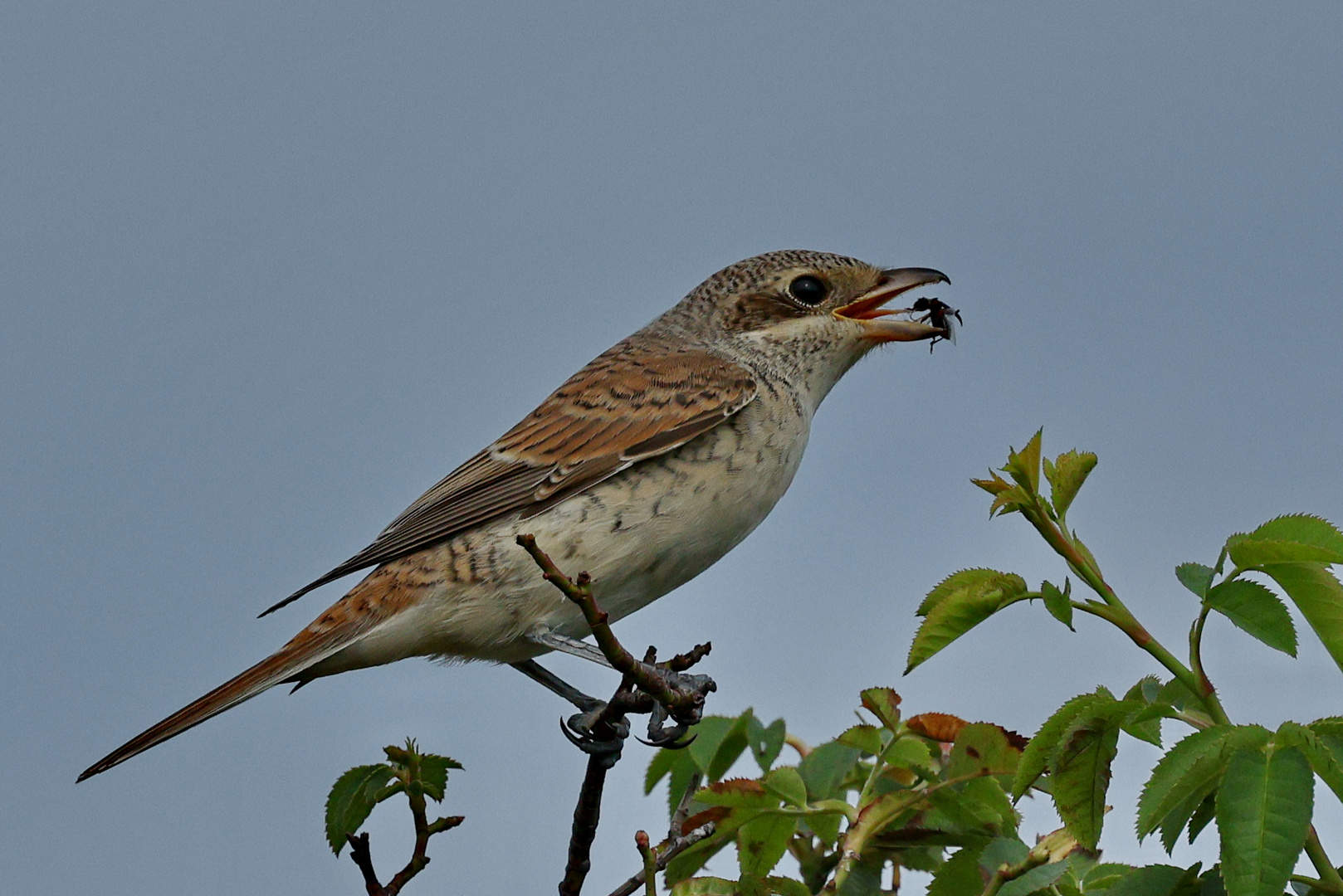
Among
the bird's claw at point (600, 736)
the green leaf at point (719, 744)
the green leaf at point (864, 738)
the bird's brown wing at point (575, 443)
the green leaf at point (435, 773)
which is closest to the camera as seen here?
the green leaf at point (864, 738)

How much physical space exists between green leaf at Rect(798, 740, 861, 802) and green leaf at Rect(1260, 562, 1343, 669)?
0.85 metres

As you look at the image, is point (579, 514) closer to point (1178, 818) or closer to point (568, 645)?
point (568, 645)

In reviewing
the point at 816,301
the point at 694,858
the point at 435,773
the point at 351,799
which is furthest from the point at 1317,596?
the point at 816,301

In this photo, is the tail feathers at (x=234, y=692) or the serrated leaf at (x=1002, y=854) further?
the tail feathers at (x=234, y=692)

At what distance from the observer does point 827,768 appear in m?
2.61

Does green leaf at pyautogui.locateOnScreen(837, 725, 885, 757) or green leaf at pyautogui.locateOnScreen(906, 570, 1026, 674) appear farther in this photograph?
green leaf at pyautogui.locateOnScreen(837, 725, 885, 757)

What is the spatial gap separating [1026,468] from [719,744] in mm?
897

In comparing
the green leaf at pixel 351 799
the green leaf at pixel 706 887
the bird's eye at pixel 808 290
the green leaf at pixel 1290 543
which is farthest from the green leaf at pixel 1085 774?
the bird's eye at pixel 808 290

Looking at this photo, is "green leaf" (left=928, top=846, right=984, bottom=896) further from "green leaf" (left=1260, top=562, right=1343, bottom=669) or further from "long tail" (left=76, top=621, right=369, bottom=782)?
"long tail" (left=76, top=621, right=369, bottom=782)

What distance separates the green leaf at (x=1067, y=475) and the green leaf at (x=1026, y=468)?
3cm

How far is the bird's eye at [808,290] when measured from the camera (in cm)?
561

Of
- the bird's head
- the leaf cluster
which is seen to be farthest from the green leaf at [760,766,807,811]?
the bird's head

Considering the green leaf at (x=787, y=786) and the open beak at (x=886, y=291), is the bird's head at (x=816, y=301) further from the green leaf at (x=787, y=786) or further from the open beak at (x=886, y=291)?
the green leaf at (x=787, y=786)

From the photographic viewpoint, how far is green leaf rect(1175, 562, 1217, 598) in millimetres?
2301
